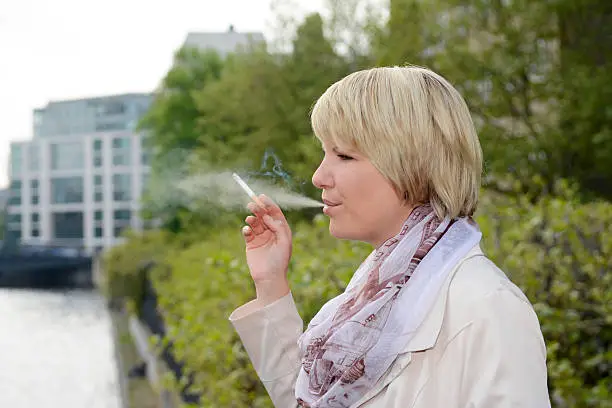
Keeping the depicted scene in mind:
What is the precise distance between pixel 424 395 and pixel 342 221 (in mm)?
270

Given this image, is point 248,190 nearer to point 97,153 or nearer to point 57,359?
point 57,359

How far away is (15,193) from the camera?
81938 millimetres

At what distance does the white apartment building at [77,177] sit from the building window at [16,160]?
36 centimetres

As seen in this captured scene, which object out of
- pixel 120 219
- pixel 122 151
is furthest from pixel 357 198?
pixel 120 219

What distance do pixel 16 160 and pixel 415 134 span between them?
85788 millimetres

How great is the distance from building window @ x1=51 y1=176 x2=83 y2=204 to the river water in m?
38.7

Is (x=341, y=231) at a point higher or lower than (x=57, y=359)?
higher

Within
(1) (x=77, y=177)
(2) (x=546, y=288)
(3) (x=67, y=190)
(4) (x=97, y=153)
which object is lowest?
(3) (x=67, y=190)

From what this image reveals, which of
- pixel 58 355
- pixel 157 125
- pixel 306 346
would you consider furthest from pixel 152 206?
pixel 306 346

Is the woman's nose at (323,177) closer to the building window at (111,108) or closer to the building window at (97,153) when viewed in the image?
the building window at (111,108)

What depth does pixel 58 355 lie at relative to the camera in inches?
819

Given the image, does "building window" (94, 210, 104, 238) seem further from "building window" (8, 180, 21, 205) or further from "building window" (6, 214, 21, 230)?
"building window" (8, 180, 21, 205)

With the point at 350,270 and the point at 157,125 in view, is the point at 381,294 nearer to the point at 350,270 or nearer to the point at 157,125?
the point at 350,270

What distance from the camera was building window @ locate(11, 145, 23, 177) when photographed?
81.7 meters
